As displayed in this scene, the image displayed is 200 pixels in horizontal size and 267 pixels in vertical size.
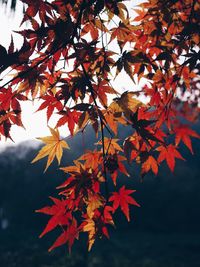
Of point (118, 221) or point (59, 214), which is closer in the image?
point (59, 214)

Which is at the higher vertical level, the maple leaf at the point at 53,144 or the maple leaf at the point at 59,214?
the maple leaf at the point at 53,144

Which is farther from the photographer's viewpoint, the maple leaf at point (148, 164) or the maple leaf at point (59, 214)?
the maple leaf at point (148, 164)

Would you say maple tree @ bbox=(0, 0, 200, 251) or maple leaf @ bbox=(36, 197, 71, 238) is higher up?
maple tree @ bbox=(0, 0, 200, 251)

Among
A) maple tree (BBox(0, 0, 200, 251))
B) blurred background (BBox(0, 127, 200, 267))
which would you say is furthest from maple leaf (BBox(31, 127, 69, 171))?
blurred background (BBox(0, 127, 200, 267))

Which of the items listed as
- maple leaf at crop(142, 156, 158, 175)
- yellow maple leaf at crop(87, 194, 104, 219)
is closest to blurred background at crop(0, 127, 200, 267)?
maple leaf at crop(142, 156, 158, 175)

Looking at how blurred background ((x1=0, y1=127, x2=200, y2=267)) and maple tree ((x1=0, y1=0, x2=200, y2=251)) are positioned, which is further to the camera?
blurred background ((x1=0, y1=127, x2=200, y2=267))

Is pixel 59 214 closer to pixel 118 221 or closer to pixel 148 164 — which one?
pixel 148 164

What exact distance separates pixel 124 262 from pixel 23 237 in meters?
2.00

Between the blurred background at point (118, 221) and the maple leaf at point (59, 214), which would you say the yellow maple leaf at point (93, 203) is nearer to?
the maple leaf at point (59, 214)

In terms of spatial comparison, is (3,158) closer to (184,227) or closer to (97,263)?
(97,263)

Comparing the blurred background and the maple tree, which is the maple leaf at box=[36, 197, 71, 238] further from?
the blurred background

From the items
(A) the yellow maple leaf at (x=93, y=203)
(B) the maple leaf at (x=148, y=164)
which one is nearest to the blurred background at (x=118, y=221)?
(B) the maple leaf at (x=148, y=164)

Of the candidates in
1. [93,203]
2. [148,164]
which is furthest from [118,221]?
[93,203]

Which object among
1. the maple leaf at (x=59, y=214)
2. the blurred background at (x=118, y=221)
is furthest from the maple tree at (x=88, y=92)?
the blurred background at (x=118, y=221)
